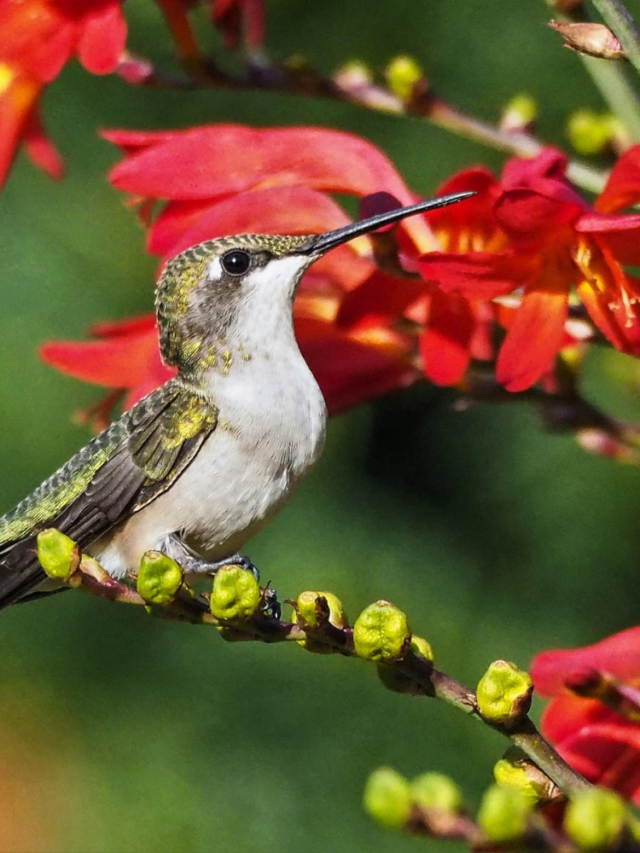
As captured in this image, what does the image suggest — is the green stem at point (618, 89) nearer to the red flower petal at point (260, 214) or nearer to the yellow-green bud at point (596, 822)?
the red flower petal at point (260, 214)

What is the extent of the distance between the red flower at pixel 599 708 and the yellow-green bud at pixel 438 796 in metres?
0.20

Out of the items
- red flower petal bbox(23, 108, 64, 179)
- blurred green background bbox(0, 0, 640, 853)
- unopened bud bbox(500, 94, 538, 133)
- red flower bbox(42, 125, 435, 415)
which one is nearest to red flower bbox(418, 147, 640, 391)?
red flower bbox(42, 125, 435, 415)

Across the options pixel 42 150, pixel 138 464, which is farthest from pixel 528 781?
pixel 42 150

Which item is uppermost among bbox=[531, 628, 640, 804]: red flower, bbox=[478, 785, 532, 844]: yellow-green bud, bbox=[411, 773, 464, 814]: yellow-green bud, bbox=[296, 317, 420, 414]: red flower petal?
bbox=[478, 785, 532, 844]: yellow-green bud

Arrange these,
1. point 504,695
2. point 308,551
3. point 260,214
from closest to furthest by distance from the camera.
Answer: point 504,695 < point 260,214 < point 308,551

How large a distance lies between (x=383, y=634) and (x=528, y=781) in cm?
12

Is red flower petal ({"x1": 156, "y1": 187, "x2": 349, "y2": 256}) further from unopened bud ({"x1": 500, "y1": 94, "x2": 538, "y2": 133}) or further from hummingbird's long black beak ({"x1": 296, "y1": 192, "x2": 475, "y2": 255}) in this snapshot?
unopened bud ({"x1": 500, "y1": 94, "x2": 538, "y2": 133})

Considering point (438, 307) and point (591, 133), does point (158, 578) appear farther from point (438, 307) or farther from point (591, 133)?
point (591, 133)

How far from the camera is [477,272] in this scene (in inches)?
37.2

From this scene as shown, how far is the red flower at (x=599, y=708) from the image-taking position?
0.84 meters

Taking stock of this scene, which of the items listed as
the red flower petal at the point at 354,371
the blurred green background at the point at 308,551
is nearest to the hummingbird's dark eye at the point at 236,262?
the red flower petal at the point at 354,371

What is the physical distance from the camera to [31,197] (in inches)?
95.6

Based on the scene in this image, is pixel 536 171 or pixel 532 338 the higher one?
pixel 536 171

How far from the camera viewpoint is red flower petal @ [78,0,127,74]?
1142 mm
